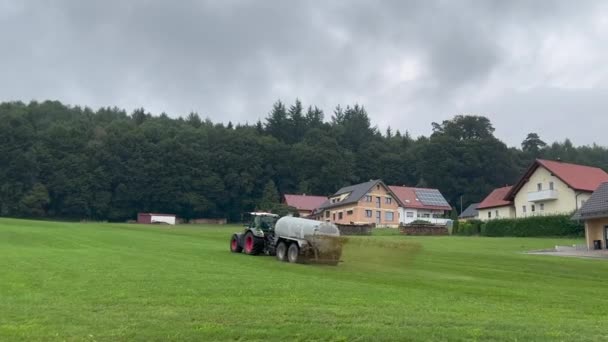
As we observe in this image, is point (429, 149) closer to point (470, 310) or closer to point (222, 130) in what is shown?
point (222, 130)

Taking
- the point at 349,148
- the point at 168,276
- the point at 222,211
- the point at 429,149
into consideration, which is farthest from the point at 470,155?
the point at 168,276

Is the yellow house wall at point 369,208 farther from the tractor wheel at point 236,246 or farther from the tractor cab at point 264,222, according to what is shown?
the tractor cab at point 264,222

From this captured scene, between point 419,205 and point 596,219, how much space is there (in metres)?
58.4

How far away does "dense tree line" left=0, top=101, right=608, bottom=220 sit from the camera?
118062mm

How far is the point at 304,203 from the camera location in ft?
381

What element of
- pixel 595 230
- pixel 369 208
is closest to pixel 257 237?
pixel 595 230

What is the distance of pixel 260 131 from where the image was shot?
513 feet

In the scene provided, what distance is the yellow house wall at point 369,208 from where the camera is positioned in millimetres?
98562

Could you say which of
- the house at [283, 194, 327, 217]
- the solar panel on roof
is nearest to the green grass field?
the solar panel on roof

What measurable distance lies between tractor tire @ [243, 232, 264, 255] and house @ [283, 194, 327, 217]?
3190 inches

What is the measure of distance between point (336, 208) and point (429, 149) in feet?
147

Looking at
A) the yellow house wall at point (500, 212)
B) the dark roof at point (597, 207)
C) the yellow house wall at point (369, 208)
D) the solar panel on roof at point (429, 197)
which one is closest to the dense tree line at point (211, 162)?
the yellow house wall at point (369, 208)

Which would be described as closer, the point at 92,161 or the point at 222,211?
the point at 92,161

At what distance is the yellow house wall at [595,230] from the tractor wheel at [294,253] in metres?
28.3
